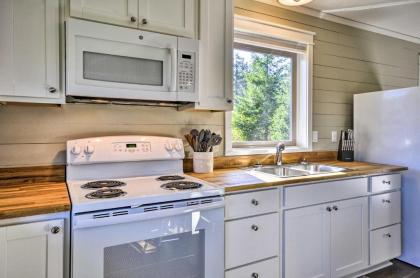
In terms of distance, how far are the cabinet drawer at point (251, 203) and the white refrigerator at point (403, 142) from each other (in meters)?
1.40

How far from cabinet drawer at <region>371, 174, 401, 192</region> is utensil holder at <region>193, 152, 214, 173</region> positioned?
4.18 feet

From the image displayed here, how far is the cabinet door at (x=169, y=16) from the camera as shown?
1.67 m

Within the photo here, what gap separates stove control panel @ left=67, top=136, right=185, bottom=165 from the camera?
1.67 metres

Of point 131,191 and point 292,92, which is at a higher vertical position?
point 292,92

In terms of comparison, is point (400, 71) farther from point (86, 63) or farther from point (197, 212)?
point (86, 63)

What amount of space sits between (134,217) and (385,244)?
211 cm

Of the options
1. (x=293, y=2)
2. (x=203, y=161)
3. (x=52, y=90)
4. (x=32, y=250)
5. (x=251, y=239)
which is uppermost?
(x=293, y=2)

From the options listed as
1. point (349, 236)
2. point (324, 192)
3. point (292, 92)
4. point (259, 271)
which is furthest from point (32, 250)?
point (292, 92)

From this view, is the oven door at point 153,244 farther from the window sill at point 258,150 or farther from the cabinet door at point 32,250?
the window sill at point 258,150

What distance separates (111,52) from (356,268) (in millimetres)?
2247

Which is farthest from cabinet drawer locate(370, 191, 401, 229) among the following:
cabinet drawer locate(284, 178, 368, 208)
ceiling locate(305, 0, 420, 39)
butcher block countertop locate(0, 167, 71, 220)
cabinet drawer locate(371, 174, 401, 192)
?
butcher block countertop locate(0, 167, 71, 220)

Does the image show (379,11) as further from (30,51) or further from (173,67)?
(30,51)

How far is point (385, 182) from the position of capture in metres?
2.28

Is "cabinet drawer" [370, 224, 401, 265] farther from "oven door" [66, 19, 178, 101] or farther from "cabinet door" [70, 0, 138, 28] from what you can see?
"cabinet door" [70, 0, 138, 28]
